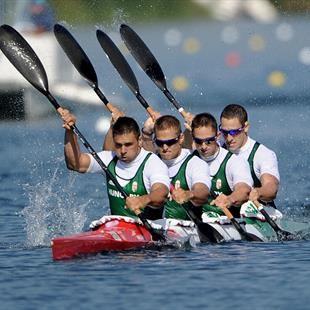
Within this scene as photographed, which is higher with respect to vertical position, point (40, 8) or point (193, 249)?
point (40, 8)

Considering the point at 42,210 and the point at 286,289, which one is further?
the point at 42,210

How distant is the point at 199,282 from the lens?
11711 mm

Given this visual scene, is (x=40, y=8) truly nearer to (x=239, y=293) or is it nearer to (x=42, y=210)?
(x=42, y=210)

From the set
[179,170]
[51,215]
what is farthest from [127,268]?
[51,215]

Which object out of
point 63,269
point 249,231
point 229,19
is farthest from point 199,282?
point 229,19

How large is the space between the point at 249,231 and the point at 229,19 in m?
26.0

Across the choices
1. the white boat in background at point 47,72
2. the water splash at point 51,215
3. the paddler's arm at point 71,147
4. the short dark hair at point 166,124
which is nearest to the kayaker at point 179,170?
the short dark hair at point 166,124

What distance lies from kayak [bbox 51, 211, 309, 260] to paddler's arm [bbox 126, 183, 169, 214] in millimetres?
256

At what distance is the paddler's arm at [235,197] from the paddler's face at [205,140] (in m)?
0.45

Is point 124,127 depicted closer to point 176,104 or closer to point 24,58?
point 24,58

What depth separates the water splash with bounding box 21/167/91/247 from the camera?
14.7 meters

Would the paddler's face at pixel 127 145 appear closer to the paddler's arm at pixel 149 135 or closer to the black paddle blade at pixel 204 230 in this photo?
the black paddle blade at pixel 204 230

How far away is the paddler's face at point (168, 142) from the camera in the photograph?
538 inches

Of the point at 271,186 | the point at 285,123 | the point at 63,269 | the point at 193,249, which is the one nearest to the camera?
the point at 63,269
